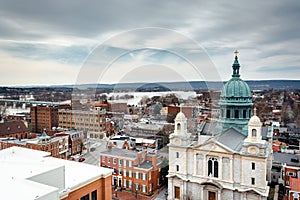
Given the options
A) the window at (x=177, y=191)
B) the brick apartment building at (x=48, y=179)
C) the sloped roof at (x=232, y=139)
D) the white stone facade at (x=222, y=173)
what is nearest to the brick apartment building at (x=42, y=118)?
the window at (x=177, y=191)

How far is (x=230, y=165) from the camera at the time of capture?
11742 millimetres

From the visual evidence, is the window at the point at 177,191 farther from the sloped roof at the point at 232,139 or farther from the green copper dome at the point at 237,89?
the green copper dome at the point at 237,89

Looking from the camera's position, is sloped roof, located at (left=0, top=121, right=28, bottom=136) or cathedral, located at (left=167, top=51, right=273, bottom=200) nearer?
cathedral, located at (left=167, top=51, right=273, bottom=200)

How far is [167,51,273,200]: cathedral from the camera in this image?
11.3 meters

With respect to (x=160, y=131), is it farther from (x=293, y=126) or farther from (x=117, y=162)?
(x=293, y=126)

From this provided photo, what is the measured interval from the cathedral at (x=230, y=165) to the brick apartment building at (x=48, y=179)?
4093 mm

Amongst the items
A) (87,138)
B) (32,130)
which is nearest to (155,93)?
(87,138)

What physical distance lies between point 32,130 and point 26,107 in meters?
8.63

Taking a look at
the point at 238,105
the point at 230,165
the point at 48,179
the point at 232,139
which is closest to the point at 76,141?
the point at 48,179

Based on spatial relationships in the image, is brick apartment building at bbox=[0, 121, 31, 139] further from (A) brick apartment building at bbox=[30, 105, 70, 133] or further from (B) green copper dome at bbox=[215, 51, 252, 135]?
(B) green copper dome at bbox=[215, 51, 252, 135]

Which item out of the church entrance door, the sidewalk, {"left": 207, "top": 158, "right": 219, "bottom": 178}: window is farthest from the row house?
the church entrance door

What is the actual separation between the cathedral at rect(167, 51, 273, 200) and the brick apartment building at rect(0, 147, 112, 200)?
161 inches

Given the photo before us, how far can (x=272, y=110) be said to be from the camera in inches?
1147

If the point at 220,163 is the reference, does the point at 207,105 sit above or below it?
above
